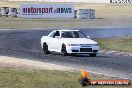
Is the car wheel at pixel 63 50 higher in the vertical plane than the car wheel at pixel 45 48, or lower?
higher

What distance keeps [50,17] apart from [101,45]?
126 feet

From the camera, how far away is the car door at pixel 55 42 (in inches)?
1090

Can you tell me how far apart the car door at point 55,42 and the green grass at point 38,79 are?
8103 millimetres

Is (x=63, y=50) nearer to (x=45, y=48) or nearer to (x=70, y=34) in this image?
(x=70, y=34)

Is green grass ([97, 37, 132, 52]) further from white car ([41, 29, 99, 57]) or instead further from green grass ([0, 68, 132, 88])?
green grass ([0, 68, 132, 88])

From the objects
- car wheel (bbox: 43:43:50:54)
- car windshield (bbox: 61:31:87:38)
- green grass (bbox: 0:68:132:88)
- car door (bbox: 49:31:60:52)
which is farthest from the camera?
car wheel (bbox: 43:43:50:54)

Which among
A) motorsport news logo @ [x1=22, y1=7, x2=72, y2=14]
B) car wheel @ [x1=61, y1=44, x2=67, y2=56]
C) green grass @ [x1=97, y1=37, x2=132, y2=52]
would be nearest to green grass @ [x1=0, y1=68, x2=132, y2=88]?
car wheel @ [x1=61, y1=44, x2=67, y2=56]

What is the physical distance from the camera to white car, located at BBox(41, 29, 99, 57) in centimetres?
2655

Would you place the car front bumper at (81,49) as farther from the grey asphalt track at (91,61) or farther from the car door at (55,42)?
the car door at (55,42)

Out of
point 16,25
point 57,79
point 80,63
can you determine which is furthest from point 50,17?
point 57,79

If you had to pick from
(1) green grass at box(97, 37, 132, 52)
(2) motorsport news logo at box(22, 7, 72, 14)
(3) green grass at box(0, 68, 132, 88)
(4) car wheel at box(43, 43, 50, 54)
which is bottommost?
(2) motorsport news logo at box(22, 7, 72, 14)

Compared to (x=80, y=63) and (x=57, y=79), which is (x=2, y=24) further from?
(x=57, y=79)

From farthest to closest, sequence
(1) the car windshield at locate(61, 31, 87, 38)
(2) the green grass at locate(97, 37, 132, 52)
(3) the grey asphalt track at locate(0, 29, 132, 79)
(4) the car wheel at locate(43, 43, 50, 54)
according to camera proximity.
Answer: (2) the green grass at locate(97, 37, 132, 52) < (4) the car wheel at locate(43, 43, 50, 54) < (1) the car windshield at locate(61, 31, 87, 38) < (3) the grey asphalt track at locate(0, 29, 132, 79)

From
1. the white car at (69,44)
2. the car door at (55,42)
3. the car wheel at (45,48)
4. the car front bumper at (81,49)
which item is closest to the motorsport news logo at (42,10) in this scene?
the car wheel at (45,48)
